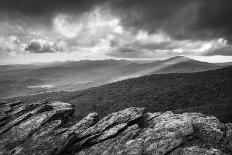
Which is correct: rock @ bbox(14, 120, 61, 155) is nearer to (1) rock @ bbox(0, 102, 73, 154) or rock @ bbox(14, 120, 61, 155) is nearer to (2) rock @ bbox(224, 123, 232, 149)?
(1) rock @ bbox(0, 102, 73, 154)

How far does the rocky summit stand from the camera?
2511 centimetres

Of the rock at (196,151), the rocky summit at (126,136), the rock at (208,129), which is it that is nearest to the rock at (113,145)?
the rocky summit at (126,136)

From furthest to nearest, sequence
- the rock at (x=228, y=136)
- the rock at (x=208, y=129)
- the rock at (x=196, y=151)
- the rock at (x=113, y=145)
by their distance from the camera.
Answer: the rock at (x=113, y=145)
the rock at (x=208, y=129)
the rock at (x=228, y=136)
the rock at (x=196, y=151)

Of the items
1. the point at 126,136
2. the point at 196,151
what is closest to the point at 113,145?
the point at 126,136

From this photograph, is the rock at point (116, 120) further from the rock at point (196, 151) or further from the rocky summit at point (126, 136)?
the rock at point (196, 151)

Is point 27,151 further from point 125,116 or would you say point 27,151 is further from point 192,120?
point 192,120

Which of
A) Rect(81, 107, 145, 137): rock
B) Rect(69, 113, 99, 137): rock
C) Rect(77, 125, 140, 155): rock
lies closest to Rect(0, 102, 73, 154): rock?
Rect(69, 113, 99, 137): rock

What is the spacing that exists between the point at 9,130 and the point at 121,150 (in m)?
19.4

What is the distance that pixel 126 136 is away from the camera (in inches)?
1131

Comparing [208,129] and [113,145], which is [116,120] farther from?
[208,129]

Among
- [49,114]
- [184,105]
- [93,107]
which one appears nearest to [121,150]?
[49,114]

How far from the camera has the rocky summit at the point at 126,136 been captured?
2511 cm

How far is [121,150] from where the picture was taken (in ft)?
87.9

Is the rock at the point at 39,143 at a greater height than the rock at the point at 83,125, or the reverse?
the rock at the point at 83,125
